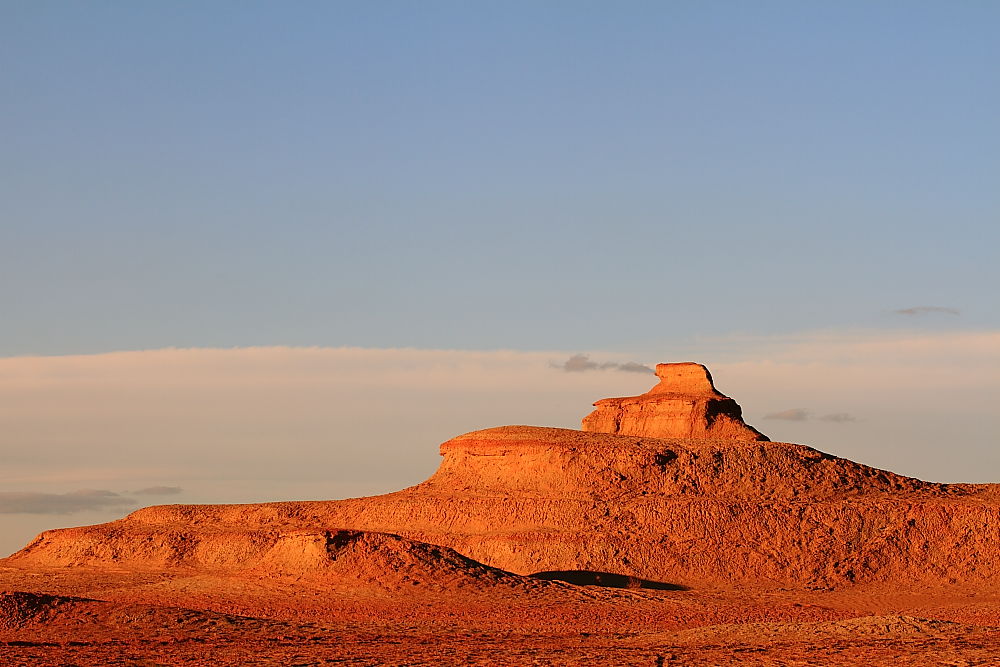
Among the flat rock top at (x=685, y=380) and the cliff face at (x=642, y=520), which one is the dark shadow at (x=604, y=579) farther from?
the flat rock top at (x=685, y=380)

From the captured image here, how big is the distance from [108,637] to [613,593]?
49.7 ft

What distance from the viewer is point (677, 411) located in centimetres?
6431

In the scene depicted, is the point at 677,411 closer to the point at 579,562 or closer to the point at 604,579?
the point at 579,562

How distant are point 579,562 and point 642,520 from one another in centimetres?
375

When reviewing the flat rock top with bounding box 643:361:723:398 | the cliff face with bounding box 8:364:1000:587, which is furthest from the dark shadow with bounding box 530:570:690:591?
the flat rock top with bounding box 643:361:723:398

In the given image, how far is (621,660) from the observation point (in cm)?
2573

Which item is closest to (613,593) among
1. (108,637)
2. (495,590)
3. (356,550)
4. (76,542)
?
(495,590)

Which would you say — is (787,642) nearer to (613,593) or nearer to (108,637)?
(613,593)

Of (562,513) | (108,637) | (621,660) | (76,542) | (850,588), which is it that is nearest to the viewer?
(621,660)

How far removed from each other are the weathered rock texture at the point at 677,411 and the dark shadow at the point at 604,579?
16.7 m

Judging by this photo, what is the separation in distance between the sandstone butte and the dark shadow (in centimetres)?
13

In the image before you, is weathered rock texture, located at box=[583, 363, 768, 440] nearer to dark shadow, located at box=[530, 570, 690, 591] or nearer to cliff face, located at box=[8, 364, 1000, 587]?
cliff face, located at box=[8, 364, 1000, 587]

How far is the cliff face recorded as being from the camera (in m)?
48.5

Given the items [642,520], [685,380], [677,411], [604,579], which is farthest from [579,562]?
[685,380]
